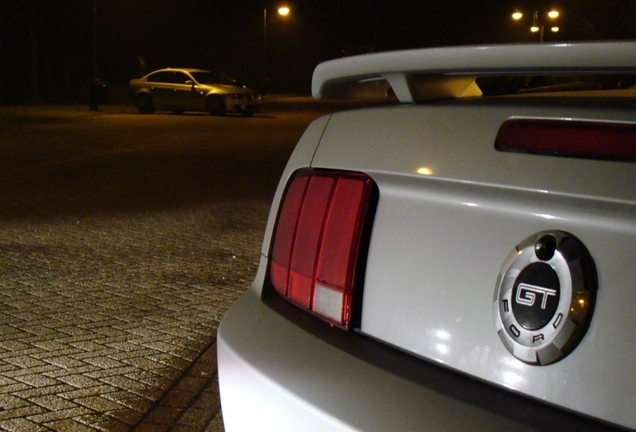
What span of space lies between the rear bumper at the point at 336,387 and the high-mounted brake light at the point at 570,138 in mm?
516

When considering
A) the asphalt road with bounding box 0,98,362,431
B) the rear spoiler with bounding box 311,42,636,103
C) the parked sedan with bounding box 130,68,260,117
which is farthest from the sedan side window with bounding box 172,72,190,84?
the rear spoiler with bounding box 311,42,636,103

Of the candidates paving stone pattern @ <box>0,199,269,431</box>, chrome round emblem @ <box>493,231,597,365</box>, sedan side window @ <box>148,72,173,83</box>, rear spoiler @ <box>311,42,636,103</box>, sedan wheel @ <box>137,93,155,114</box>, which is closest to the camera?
chrome round emblem @ <box>493,231,597,365</box>

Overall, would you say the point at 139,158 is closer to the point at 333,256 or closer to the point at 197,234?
the point at 197,234

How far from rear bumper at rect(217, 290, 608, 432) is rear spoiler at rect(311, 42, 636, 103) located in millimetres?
690

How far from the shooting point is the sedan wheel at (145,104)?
28672 millimetres

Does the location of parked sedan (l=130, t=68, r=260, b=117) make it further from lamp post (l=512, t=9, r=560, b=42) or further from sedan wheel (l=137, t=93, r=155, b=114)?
lamp post (l=512, t=9, r=560, b=42)

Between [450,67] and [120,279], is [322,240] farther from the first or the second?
[120,279]

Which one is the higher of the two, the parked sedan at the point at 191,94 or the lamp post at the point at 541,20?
the lamp post at the point at 541,20

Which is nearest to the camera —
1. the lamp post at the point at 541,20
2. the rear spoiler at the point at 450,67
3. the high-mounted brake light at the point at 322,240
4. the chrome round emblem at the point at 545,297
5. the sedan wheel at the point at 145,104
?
the chrome round emblem at the point at 545,297

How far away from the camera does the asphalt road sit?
4109mm

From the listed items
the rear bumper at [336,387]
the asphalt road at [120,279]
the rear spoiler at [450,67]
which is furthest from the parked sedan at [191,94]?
the rear bumper at [336,387]

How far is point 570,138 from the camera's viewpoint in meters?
1.70

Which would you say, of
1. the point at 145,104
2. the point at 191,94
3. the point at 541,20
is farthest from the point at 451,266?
the point at 541,20

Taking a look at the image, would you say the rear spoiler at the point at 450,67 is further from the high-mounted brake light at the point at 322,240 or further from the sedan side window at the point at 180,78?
the sedan side window at the point at 180,78
